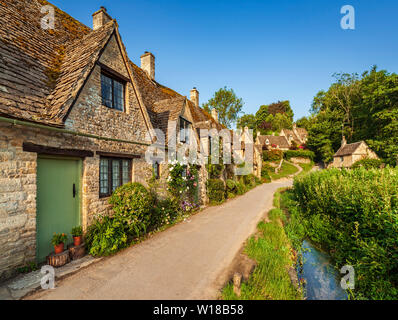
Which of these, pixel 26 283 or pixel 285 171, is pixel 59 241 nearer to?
pixel 26 283

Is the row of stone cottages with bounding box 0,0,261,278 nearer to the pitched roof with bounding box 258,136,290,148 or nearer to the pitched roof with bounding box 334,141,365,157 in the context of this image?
the pitched roof with bounding box 334,141,365,157

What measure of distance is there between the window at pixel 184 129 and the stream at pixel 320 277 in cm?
863

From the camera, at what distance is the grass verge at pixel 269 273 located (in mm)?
3832

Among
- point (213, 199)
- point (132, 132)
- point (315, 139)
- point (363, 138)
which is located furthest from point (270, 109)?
point (132, 132)

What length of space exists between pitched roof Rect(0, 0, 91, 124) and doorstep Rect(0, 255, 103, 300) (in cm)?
385

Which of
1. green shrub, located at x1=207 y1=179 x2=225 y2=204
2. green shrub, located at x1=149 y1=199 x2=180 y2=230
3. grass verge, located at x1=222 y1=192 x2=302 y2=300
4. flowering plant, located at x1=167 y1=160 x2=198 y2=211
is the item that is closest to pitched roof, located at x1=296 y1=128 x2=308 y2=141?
green shrub, located at x1=207 y1=179 x2=225 y2=204

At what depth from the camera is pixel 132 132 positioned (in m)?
7.86

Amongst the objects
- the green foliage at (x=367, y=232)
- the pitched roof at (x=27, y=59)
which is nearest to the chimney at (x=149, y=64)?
the pitched roof at (x=27, y=59)

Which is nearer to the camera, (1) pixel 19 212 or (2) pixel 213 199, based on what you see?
(1) pixel 19 212

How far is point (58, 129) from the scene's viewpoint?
16.7 feet

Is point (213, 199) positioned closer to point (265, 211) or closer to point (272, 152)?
point (265, 211)

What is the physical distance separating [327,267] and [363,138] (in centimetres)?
3725

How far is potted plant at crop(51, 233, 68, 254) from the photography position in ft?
16.3

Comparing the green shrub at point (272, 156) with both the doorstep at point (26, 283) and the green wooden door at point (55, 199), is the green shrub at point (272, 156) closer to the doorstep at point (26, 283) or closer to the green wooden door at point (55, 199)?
the green wooden door at point (55, 199)
